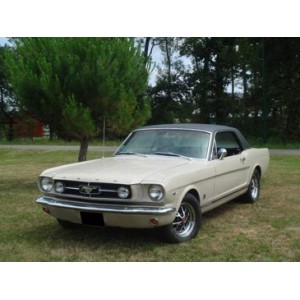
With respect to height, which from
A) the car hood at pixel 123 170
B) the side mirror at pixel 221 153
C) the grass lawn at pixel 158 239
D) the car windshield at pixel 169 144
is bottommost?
the grass lawn at pixel 158 239

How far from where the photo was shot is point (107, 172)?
5254 millimetres

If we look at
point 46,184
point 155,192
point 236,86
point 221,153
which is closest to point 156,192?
point 155,192

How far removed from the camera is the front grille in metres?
4.96

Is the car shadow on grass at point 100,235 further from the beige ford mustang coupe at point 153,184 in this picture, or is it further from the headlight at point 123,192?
the headlight at point 123,192

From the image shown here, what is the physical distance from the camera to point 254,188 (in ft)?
26.0

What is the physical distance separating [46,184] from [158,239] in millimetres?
1555

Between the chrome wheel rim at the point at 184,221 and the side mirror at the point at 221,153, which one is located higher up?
the side mirror at the point at 221,153

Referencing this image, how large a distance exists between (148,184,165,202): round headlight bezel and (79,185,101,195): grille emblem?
60 centimetres

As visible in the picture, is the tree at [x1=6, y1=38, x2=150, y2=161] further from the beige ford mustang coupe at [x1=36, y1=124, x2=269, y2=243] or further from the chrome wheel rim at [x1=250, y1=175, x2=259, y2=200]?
the chrome wheel rim at [x1=250, y1=175, x2=259, y2=200]

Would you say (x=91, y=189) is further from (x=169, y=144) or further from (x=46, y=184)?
(x=169, y=144)

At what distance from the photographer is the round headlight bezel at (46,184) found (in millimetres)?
5496

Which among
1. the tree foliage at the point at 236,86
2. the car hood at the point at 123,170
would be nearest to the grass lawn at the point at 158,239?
the car hood at the point at 123,170

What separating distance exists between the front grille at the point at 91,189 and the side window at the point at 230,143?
2548 millimetres

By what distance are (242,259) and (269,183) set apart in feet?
18.7
